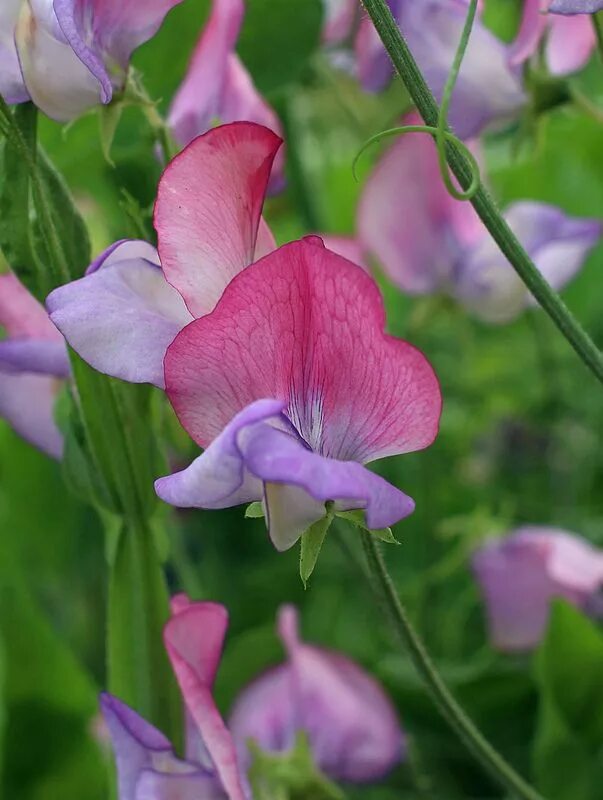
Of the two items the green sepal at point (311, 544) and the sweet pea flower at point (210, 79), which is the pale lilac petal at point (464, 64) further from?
the green sepal at point (311, 544)

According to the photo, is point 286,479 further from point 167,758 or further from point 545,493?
point 545,493

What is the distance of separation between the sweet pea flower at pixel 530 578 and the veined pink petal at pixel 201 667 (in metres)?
0.28

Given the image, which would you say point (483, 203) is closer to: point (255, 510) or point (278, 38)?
point (255, 510)

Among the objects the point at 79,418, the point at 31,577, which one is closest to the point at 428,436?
the point at 79,418

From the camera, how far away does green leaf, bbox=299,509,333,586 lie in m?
0.34

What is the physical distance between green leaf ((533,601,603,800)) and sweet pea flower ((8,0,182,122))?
0.35 meters

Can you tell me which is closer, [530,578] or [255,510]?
[255,510]

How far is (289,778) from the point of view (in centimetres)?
51

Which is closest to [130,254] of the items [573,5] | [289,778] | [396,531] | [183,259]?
[183,259]

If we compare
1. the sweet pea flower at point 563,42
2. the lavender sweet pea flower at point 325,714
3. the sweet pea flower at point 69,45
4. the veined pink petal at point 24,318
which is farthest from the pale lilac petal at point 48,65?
the lavender sweet pea flower at point 325,714

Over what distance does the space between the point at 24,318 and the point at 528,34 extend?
23 cm

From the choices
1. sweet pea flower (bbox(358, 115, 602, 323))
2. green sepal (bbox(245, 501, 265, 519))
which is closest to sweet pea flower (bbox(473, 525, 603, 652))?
sweet pea flower (bbox(358, 115, 602, 323))

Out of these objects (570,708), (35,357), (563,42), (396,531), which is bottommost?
(570,708)

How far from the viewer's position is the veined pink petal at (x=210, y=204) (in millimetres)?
334
